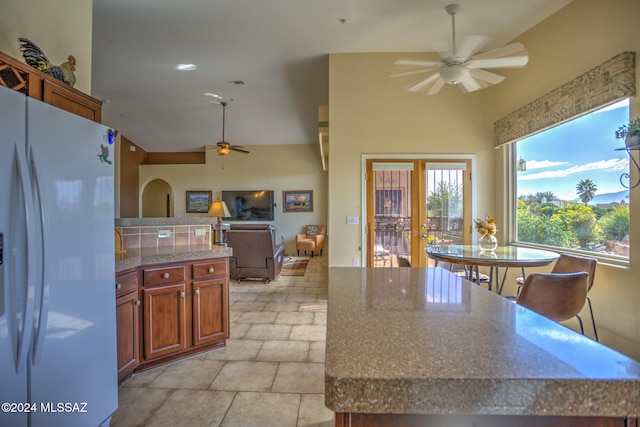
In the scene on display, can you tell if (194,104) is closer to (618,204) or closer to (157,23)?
(157,23)

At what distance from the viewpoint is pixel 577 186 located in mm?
2920

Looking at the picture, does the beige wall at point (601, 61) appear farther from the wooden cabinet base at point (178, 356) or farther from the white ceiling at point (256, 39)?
the wooden cabinet base at point (178, 356)

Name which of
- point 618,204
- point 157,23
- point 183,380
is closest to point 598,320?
point 618,204

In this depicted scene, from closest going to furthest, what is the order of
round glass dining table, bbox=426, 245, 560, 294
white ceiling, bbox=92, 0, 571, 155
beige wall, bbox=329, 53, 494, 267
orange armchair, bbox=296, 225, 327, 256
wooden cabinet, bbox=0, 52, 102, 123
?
1. wooden cabinet, bbox=0, 52, 102, 123
2. round glass dining table, bbox=426, 245, 560, 294
3. white ceiling, bbox=92, 0, 571, 155
4. beige wall, bbox=329, 53, 494, 267
5. orange armchair, bbox=296, 225, 327, 256

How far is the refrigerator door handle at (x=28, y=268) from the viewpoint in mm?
1184

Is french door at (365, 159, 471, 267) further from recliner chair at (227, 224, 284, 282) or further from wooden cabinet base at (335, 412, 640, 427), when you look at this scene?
wooden cabinet base at (335, 412, 640, 427)

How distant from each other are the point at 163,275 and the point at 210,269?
0.38 m

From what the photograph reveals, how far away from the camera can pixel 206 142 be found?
868 centimetres

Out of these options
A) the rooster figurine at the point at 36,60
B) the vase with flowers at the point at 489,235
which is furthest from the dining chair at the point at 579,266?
the rooster figurine at the point at 36,60

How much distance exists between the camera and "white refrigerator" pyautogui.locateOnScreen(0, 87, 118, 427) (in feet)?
3.82

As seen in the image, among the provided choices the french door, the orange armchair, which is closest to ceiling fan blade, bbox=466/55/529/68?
the french door

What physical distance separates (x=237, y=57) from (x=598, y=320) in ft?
16.9

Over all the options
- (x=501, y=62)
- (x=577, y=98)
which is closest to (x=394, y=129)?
(x=501, y=62)

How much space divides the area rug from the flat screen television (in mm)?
1650
